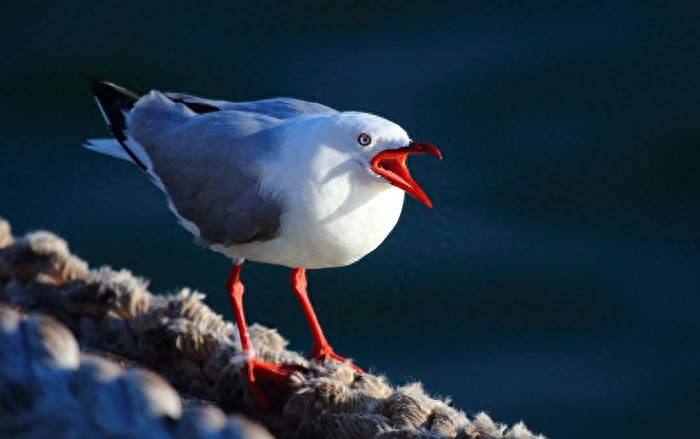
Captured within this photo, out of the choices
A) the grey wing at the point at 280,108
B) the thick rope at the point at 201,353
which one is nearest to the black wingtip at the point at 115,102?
the grey wing at the point at 280,108

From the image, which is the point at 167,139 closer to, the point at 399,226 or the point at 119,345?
the point at 119,345

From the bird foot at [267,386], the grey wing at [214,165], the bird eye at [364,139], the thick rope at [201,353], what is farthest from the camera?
the grey wing at [214,165]

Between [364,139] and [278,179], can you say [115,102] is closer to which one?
[278,179]

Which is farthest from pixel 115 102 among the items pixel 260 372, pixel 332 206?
pixel 260 372

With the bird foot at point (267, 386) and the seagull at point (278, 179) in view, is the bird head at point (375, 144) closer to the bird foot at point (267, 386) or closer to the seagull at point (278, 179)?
the seagull at point (278, 179)

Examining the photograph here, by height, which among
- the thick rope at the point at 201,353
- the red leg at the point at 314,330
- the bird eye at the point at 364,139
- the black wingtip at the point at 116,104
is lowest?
the thick rope at the point at 201,353

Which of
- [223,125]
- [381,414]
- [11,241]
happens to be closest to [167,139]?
[223,125]

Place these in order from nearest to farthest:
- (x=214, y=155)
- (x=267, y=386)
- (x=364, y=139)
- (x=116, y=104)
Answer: (x=267, y=386) < (x=364, y=139) < (x=214, y=155) < (x=116, y=104)

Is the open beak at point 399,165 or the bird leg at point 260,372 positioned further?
the open beak at point 399,165
